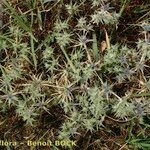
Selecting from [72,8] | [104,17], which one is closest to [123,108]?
[104,17]

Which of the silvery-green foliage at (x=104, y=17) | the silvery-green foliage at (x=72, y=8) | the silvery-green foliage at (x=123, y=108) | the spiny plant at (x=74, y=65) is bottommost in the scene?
the silvery-green foliage at (x=123, y=108)

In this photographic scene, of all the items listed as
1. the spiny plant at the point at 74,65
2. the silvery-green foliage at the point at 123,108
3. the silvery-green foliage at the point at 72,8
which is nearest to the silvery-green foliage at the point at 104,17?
the spiny plant at the point at 74,65

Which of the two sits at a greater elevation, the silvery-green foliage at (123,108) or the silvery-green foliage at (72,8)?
the silvery-green foliage at (72,8)

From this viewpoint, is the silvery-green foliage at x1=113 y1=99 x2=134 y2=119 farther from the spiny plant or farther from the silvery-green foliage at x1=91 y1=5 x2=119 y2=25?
the silvery-green foliage at x1=91 y1=5 x2=119 y2=25

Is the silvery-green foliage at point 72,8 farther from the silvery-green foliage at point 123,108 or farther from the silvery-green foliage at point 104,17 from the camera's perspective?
the silvery-green foliage at point 123,108

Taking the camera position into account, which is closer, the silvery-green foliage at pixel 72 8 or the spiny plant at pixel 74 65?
the spiny plant at pixel 74 65

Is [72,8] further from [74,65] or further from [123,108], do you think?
[123,108]

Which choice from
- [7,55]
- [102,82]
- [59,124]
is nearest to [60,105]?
[59,124]

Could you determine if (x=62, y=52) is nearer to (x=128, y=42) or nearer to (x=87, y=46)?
(x=87, y=46)

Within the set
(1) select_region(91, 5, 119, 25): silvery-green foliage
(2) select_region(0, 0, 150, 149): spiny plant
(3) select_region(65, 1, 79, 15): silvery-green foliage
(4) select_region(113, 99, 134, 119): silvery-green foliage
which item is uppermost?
(3) select_region(65, 1, 79, 15): silvery-green foliage

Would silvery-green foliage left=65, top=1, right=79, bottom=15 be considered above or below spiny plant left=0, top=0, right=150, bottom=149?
above

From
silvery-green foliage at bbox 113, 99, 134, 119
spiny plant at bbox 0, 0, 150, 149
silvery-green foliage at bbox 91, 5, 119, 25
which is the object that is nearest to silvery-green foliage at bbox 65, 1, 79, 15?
spiny plant at bbox 0, 0, 150, 149
